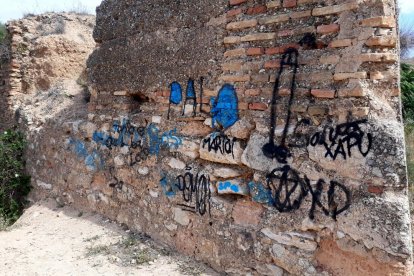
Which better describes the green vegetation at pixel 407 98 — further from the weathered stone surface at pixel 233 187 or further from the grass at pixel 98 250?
the grass at pixel 98 250

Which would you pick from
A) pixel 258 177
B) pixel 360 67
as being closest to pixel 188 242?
→ pixel 258 177

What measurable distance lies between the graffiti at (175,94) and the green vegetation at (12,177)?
3.25 metres

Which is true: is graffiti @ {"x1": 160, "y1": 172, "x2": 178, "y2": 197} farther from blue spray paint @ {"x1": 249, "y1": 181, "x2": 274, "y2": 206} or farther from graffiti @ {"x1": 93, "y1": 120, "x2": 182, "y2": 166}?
blue spray paint @ {"x1": 249, "y1": 181, "x2": 274, "y2": 206}

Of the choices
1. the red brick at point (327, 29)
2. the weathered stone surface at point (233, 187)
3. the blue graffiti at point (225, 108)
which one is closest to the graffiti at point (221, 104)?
the blue graffiti at point (225, 108)

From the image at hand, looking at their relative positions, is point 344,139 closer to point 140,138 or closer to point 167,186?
point 167,186

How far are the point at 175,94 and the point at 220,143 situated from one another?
2.59 feet

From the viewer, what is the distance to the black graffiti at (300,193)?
248 cm

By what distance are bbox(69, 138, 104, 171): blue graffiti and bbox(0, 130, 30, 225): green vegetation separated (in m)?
1.35

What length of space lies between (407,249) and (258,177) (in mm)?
1105

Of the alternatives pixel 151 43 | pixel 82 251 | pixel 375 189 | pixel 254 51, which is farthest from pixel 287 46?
pixel 82 251

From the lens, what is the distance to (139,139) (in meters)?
4.04

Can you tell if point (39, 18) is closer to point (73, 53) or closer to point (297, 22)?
point (73, 53)

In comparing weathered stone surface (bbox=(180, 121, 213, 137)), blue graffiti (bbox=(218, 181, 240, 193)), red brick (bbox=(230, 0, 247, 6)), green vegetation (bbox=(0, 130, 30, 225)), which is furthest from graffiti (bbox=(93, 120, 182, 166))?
green vegetation (bbox=(0, 130, 30, 225))

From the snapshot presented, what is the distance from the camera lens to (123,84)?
14.0ft
